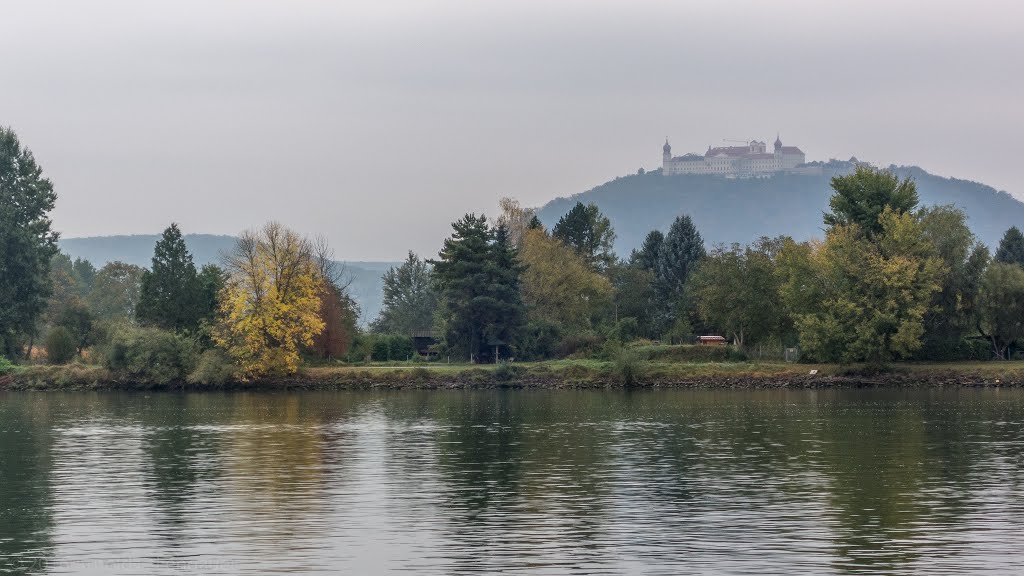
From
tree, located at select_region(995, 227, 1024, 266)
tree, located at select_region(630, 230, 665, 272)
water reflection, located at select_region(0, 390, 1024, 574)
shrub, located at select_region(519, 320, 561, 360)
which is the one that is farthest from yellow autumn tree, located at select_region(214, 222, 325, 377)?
tree, located at select_region(995, 227, 1024, 266)

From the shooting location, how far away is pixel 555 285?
118 meters

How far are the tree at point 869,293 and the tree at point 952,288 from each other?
1.01 m

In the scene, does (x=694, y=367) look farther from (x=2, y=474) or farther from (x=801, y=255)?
(x=2, y=474)

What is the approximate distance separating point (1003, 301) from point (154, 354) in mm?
63713

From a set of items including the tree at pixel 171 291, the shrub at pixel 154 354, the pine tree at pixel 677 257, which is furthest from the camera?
the pine tree at pixel 677 257

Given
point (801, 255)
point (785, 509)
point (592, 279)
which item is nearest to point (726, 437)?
point (785, 509)

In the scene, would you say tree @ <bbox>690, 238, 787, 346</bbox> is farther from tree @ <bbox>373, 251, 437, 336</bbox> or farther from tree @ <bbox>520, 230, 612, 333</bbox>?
tree @ <bbox>373, 251, 437, 336</bbox>

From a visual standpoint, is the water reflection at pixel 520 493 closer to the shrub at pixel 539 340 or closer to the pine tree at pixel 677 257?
the shrub at pixel 539 340

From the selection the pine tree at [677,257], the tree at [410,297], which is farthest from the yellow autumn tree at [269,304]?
the tree at [410,297]

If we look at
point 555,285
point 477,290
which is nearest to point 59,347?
point 477,290

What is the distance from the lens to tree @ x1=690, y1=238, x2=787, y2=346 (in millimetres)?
104062

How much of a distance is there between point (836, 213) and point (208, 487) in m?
74.7

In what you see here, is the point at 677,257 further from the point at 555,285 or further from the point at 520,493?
the point at 520,493

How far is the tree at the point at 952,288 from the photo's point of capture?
94438mm
